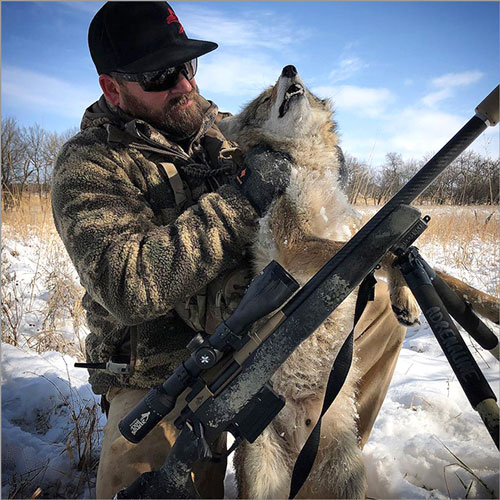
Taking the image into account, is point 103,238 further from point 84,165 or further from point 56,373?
point 56,373

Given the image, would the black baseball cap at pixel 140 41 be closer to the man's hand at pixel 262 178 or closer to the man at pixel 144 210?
the man at pixel 144 210

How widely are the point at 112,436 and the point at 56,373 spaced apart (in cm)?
139

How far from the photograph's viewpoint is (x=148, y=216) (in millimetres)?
2215

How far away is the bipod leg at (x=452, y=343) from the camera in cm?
126

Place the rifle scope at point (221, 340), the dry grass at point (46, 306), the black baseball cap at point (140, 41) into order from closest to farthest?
the rifle scope at point (221, 340) < the black baseball cap at point (140, 41) < the dry grass at point (46, 306)

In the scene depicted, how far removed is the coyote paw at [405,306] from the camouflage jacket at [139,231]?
2.60ft

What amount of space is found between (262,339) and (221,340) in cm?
15

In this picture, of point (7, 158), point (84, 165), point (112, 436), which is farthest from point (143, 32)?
point (7, 158)

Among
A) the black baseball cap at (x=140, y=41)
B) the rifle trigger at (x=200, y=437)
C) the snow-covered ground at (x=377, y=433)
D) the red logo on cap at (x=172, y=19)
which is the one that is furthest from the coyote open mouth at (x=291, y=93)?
the snow-covered ground at (x=377, y=433)

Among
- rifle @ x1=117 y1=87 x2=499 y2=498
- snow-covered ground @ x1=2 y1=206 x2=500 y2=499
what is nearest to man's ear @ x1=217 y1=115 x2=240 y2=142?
rifle @ x1=117 y1=87 x2=499 y2=498

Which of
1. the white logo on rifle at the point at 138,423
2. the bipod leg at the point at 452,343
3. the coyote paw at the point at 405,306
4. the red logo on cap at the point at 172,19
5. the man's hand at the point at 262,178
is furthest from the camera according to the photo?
the red logo on cap at the point at 172,19

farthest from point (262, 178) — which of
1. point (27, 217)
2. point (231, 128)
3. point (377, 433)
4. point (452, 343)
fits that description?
point (27, 217)

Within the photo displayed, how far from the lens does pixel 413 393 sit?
10.3 feet

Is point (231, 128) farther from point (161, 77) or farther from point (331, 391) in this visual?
point (331, 391)
